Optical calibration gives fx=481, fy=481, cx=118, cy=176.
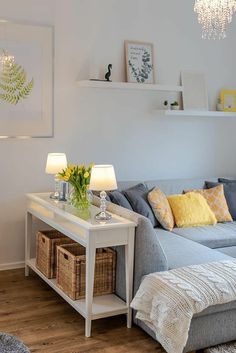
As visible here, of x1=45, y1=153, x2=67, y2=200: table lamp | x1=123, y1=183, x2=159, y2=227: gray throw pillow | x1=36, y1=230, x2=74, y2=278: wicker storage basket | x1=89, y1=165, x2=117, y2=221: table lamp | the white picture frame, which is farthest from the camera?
the white picture frame

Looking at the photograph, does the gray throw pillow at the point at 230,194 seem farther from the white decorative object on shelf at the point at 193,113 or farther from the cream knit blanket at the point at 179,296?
the cream knit blanket at the point at 179,296

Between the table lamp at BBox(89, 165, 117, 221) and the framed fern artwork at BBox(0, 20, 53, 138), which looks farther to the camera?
the framed fern artwork at BBox(0, 20, 53, 138)

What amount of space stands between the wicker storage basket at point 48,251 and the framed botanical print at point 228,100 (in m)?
2.49

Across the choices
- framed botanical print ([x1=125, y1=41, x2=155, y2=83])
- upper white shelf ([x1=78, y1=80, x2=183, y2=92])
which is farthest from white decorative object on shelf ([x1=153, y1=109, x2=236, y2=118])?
framed botanical print ([x1=125, y1=41, x2=155, y2=83])

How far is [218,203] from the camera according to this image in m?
4.74

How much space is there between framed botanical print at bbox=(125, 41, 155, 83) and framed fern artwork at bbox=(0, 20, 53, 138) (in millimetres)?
811

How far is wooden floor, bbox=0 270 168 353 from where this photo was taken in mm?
3084

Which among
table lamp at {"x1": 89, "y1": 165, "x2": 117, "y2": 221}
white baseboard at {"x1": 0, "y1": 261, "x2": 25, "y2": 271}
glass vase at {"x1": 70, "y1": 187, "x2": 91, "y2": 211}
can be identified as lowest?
white baseboard at {"x1": 0, "y1": 261, "x2": 25, "y2": 271}

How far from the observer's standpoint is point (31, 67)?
444cm

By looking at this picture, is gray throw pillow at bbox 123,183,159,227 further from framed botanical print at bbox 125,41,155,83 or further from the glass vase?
framed botanical print at bbox 125,41,155,83

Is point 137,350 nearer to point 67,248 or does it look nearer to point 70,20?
point 67,248

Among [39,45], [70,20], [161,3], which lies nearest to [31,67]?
[39,45]

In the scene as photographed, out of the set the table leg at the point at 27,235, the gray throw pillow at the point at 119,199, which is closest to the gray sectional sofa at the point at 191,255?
the gray throw pillow at the point at 119,199

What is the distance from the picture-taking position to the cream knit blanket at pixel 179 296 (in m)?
2.79
